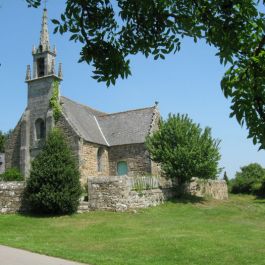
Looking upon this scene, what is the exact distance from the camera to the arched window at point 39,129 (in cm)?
3094

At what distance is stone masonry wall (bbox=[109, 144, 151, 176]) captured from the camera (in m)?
29.6

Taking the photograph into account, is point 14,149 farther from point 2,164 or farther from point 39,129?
point 39,129

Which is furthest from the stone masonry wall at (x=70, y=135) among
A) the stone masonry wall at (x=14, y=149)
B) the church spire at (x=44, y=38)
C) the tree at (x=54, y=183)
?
the tree at (x=54, y=183)

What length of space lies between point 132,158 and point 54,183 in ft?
36.8

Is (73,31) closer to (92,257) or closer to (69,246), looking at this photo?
(92,257)

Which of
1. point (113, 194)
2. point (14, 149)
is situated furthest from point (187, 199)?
point (14, 149)

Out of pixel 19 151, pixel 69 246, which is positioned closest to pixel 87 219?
pixel 69 246

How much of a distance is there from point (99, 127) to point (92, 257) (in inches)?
925

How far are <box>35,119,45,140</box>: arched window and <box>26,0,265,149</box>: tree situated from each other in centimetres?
2653

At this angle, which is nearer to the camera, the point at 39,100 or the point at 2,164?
the point at 39,100

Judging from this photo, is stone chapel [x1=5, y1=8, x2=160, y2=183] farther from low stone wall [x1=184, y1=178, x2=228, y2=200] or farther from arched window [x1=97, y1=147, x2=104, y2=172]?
low stone wall [x1=184, y1=178, x2=228, y2=200]

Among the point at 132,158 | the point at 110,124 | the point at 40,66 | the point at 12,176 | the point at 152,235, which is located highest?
the point at 40,66

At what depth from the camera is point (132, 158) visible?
30094 mm

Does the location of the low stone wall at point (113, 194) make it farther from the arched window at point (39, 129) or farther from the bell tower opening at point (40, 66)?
the bell tower opening at point (40, 66)
